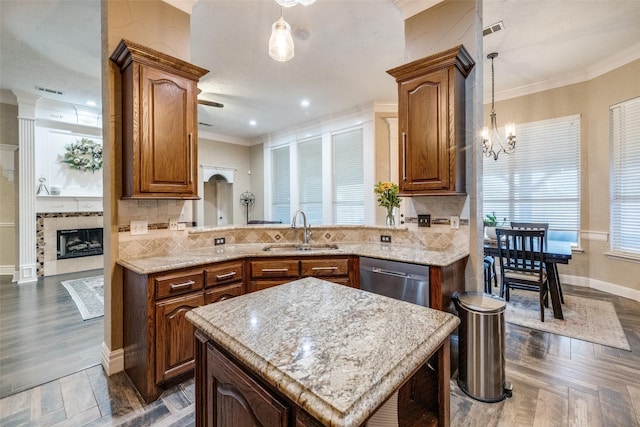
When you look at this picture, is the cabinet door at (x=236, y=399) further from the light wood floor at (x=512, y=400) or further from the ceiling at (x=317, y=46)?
the ceiling at (x=317, y=46)

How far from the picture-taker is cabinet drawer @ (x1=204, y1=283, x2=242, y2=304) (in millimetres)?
2186

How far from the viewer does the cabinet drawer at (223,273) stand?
2.20 meters

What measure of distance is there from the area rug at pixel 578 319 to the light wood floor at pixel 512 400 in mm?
278

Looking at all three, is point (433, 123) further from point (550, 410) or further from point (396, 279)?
point (550, 410)

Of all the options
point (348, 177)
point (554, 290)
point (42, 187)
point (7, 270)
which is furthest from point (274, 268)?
point (7, 270)

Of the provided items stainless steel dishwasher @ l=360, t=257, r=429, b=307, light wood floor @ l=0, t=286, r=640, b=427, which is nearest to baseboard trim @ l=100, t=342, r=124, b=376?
light wood floor @ l=0, t=286, r=640, b=427

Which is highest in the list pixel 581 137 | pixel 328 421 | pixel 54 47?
pixel 54 47

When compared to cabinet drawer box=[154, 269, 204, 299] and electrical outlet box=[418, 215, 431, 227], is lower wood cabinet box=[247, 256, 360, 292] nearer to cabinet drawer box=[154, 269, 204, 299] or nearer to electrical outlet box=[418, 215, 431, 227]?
cabinet drawer box=[154, 269, 204, 299]

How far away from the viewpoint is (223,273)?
228cm

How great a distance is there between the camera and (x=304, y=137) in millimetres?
6730

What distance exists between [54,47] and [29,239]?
3.37 meters

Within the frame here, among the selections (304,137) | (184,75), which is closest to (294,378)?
(184,75)

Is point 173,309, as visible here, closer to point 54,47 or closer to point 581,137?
point 54,47

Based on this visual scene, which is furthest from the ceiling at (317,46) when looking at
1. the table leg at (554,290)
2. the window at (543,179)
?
the table leg at (554,290)
